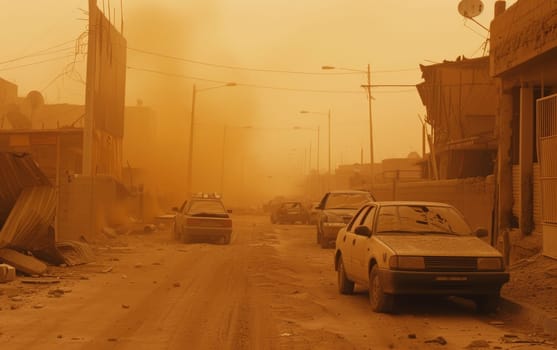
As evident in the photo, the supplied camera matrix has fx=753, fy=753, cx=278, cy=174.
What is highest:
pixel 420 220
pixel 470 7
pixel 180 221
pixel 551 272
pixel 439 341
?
pixel 470 7

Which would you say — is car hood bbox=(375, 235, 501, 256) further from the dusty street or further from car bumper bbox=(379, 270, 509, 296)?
the dusty street

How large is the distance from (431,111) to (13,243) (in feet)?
79.7

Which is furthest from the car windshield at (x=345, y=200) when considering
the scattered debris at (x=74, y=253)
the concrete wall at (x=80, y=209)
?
the scattered debris at (x=74, y=253)

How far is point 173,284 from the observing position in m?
13.9

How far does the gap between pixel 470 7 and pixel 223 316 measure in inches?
651

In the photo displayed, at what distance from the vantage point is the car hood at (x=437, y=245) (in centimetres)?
1041

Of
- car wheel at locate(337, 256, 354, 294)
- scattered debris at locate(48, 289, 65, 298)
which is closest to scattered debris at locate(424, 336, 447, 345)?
car wheel at locate(337, 256, 354, 294)

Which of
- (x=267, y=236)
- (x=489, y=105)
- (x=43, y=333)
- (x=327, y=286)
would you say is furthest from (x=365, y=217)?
(x=489, y=105)

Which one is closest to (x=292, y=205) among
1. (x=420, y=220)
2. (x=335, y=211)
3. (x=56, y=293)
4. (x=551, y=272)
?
(x=335, y=211)

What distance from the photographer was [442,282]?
10.2m

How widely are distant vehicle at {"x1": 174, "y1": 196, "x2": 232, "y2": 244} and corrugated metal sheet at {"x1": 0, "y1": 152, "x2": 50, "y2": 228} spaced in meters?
9.73

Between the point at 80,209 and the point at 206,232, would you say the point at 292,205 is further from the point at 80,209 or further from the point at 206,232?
the point at 80,209

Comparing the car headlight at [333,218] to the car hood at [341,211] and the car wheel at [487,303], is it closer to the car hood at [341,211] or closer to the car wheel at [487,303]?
the car hood at [341,211]

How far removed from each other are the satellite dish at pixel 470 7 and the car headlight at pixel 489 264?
1460 centimetres
